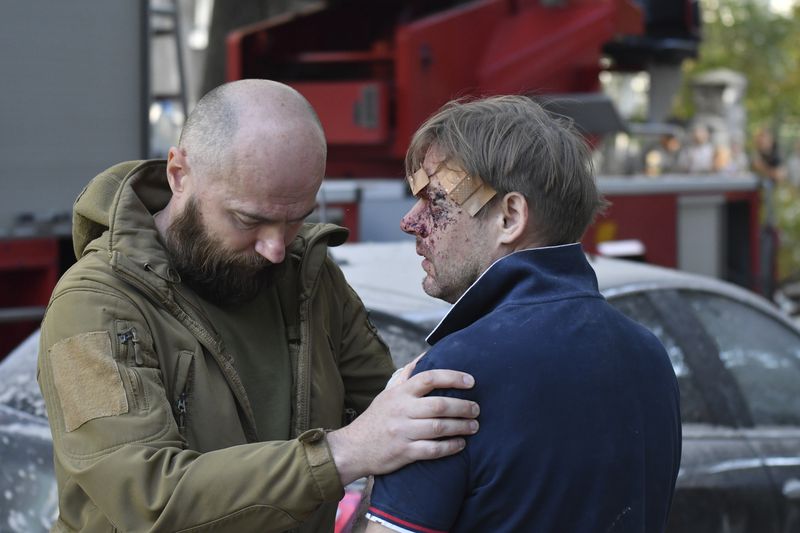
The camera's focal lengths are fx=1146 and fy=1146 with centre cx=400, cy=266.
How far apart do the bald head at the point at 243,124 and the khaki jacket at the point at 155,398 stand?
18 centimetres

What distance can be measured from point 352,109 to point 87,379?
20.6 ft

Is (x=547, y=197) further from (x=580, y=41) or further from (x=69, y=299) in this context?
(x=580, y=41)

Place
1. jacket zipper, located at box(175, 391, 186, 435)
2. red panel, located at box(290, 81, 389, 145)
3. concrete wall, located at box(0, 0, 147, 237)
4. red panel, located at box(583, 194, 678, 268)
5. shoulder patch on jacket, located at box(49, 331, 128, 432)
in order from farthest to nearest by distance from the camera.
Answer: red panel, located at box(583, 194, 678, 268) → red panel, located at box(290, 81, 389, 145) → concrete wall, located at box(0, 0, 147, 237) → jacket zipper, located at box(175, 391, 186, 435) → shoulder patch on jacket, located at box(49, 331, 128, 432)

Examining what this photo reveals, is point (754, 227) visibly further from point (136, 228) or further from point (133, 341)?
point (133, 341)

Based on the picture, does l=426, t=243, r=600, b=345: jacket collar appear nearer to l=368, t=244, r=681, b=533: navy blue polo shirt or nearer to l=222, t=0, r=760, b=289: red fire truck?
l=368, t=244, r=681, b=533: navy blue polo shirt

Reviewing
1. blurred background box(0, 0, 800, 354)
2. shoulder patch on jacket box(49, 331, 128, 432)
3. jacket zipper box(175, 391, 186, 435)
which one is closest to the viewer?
shoulder patch on jacket box(49, 331, 128, 432)

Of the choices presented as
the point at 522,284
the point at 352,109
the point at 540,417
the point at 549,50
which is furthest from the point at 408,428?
the point at 549,50

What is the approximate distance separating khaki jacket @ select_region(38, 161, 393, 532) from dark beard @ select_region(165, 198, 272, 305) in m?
0.05

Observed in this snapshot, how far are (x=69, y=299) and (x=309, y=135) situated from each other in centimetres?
51

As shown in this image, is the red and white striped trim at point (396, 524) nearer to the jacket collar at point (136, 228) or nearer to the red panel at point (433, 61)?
the jacket collar at point (136, 228)

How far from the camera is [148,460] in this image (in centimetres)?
180

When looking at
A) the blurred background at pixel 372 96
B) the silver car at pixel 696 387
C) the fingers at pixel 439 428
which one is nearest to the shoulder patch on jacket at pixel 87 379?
Answer: the fingers at pixel 439 428

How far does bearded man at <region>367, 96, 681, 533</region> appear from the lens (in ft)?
5.76

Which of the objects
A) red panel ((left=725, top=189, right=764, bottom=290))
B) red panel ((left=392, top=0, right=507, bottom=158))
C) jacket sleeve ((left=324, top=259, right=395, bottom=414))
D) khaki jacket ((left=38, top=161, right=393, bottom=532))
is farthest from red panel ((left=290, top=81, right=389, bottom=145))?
khaki jacket ((left=38, top=161, right=393, bottom=532))
